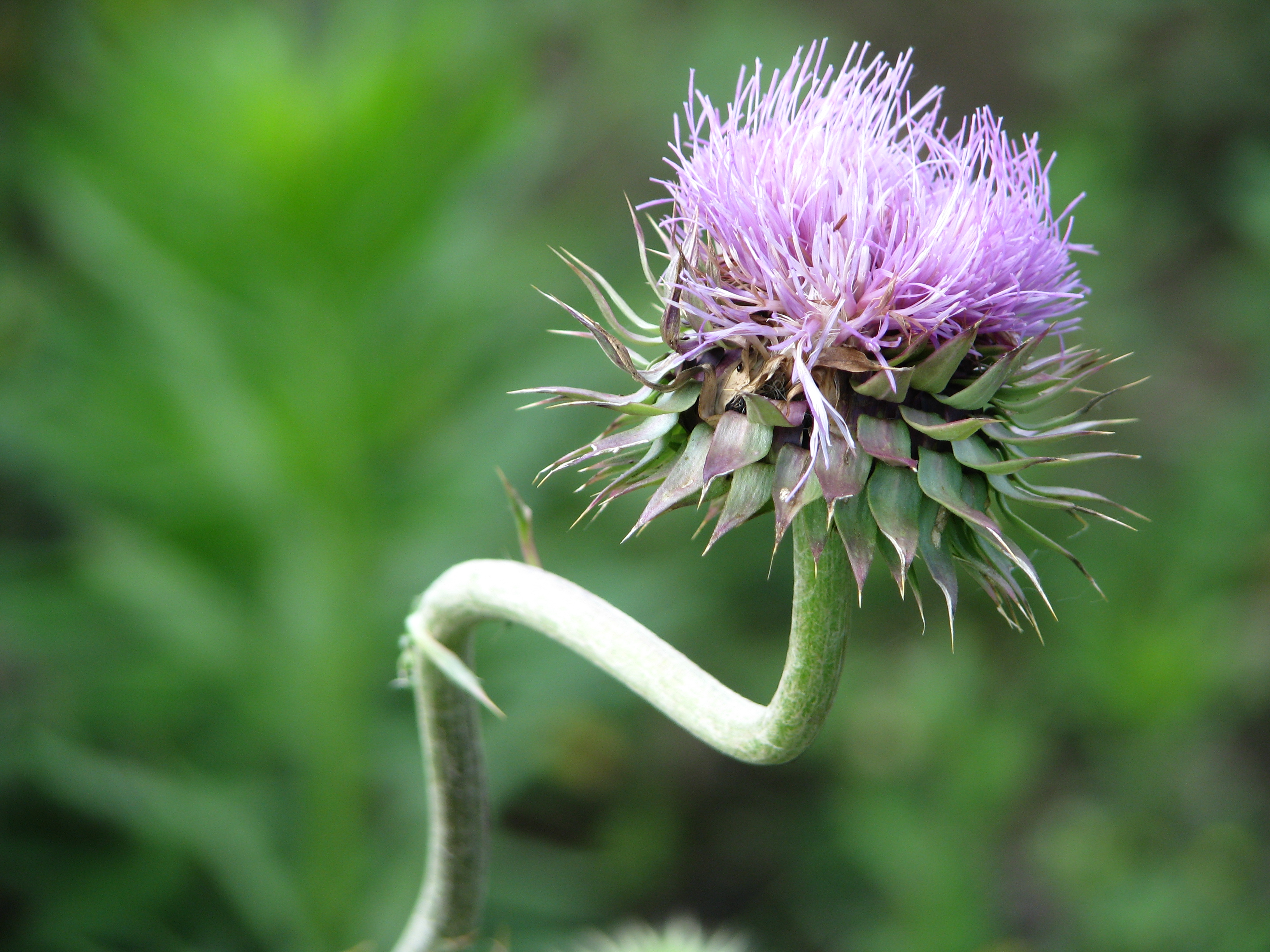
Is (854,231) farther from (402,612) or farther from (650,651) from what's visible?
(402,612)

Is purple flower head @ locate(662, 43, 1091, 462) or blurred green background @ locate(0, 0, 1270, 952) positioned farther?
blurred green background @ locate(0, 0, 1270, 952)

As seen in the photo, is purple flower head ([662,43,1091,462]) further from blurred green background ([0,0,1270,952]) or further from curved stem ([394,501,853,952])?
blurred green background ([0,0,1270,952])

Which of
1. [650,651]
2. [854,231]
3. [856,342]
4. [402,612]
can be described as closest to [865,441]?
[856,342]

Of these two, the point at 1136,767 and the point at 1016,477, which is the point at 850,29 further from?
the point at 1016,477

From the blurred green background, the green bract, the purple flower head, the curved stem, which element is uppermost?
the blurred green background

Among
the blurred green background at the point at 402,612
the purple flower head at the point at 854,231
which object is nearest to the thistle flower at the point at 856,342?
the purple flower head at the point at 854,231

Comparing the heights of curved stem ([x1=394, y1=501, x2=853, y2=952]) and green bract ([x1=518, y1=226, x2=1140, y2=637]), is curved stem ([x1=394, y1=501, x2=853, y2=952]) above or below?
below

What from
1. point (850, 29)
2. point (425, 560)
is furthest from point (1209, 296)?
point (425, 560)

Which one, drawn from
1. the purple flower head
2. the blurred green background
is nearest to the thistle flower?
the purple flower head
